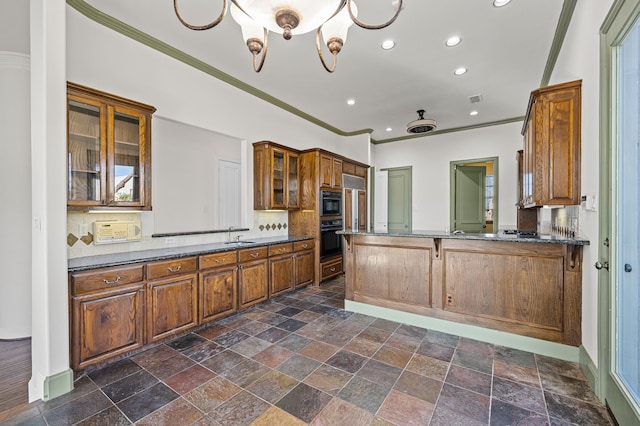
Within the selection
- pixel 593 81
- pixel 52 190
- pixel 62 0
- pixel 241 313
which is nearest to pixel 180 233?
pixel 241 313

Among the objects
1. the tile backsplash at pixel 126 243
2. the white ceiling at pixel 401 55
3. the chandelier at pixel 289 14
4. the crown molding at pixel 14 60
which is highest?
the white ceiling at pixel 401 55

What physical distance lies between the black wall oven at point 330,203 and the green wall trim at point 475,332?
1.77m

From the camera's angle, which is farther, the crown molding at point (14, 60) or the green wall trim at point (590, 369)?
the crown molding at point (14, 60)

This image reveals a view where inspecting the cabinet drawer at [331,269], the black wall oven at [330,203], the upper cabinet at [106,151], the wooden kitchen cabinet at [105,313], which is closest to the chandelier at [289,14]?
the upper cabinet at [106,151]

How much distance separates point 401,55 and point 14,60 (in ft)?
13.5

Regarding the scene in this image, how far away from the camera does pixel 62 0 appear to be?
198cm

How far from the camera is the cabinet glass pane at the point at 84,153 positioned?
7.51ft

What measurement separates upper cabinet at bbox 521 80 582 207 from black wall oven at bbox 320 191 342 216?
2981mm

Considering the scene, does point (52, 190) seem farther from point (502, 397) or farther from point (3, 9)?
point (502, 397)

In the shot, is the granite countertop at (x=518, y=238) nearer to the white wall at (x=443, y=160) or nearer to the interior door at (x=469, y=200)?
the white wall at (x=443, y=160)

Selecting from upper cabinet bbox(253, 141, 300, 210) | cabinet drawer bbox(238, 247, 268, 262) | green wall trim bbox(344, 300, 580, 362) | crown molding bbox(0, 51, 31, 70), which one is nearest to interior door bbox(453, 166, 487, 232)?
green wall trim bbox(344, 300, 580, 362)

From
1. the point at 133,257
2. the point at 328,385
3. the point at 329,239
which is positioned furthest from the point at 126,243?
the point at 329,239

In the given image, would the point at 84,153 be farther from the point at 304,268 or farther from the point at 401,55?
the point at 401,55

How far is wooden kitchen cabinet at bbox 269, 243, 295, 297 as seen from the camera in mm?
3910
